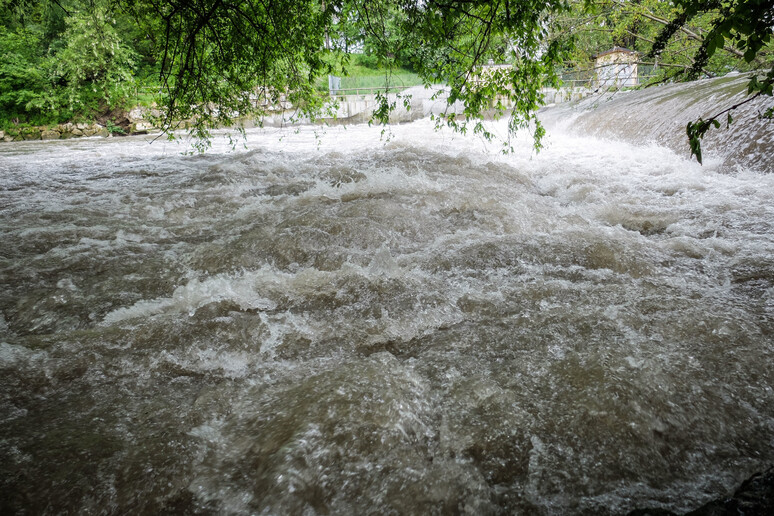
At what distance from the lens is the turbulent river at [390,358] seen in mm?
1389

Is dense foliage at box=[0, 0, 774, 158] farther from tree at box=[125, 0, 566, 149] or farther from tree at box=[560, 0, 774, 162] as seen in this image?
tree at box=[560, 0, 774, 162]

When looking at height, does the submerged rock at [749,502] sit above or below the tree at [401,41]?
below

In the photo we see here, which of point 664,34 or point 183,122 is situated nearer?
point 664,34

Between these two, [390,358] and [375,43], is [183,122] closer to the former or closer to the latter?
[375,43]

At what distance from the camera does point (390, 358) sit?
6.72 feet

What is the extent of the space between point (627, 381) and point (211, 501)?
67.6 inches

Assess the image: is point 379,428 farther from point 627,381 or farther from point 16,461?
point 16,461

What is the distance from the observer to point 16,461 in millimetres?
1446

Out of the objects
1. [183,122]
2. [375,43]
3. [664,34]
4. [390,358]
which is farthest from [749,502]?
[183,122]

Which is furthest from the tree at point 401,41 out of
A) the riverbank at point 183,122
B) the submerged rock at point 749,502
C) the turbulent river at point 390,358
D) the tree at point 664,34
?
the riverbank at point 183,122

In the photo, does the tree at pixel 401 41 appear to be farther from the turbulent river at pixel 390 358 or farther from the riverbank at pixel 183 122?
the riverbank at pixel 183 122

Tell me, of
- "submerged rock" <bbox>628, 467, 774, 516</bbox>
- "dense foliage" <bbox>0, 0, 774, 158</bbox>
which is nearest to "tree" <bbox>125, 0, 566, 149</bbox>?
"dense foliage" <bbox>0, 0, 774, 158</bbox>

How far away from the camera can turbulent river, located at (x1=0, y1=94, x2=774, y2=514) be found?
1.39m

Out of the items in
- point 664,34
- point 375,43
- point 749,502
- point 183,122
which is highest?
point 664,34
